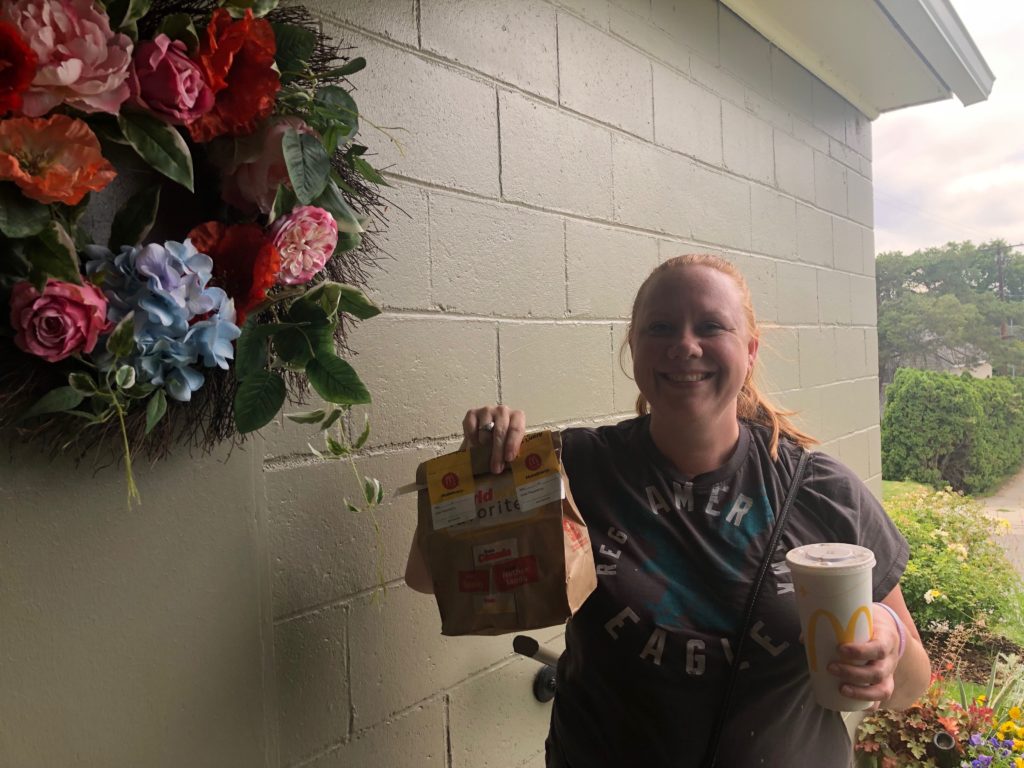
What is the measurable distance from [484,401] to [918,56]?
3.37 meters

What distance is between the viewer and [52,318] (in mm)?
Result: 820

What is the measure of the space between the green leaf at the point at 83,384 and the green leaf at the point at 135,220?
18 centimetres

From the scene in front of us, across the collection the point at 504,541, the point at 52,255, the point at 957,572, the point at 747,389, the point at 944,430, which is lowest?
the point at 957,572

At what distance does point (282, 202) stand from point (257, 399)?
28cm

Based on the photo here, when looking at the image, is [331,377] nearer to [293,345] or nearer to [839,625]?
[293,345]

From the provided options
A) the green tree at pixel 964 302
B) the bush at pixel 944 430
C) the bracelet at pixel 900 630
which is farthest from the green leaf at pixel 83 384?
the bush at pixel 944 430

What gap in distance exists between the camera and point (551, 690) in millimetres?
1972

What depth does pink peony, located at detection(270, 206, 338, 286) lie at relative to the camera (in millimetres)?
1016

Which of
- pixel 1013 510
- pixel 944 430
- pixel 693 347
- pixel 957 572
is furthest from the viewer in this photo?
pixel 944 430

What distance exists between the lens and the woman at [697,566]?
1.28m

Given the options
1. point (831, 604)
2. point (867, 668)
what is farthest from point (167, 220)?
point (867, 668)

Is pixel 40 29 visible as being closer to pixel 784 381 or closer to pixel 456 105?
pixel 456 105

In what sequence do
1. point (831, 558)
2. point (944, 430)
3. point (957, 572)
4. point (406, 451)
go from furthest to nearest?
1. point (944, 430)
2. point (957, 572)
3. point (406, 451)
4. point (831, 558)

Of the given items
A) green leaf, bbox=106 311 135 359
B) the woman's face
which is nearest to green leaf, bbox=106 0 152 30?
green leaf, bbox=106 311 135 359
